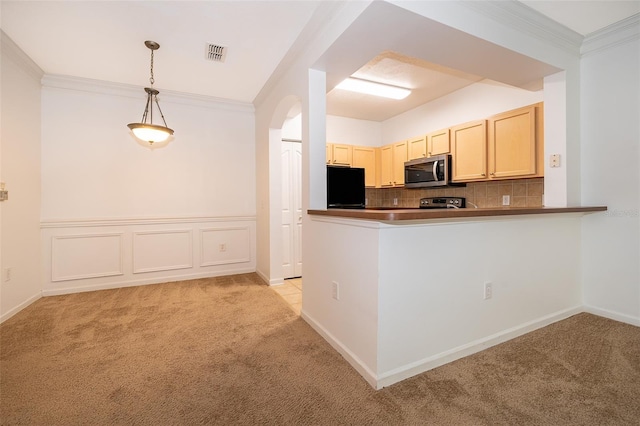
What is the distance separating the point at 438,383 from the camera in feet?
5.62

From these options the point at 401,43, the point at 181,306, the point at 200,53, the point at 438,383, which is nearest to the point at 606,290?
the point at 438,383

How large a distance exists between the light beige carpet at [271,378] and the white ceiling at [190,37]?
92.9 inches

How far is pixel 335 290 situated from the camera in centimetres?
216

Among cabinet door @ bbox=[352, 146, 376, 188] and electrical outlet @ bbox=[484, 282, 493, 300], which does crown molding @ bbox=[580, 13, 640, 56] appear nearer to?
electrical outlet @ bbox=[484, 282, 493, 300]

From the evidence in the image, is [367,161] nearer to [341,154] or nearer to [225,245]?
[341,154]

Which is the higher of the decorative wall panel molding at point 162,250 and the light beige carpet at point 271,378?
the decorative wall panel molding at point 162,250

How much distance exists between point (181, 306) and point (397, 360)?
7.83 feet

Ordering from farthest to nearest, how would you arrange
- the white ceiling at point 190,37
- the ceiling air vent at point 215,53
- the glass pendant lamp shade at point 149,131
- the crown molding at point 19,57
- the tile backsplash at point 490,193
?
the tile backsplash at point 490,193, the glass pendant lamp shade at point 149,131, the ceiling air vent at point 215,53, the crown molding at point 19,57, the white ceiling at point 190,37

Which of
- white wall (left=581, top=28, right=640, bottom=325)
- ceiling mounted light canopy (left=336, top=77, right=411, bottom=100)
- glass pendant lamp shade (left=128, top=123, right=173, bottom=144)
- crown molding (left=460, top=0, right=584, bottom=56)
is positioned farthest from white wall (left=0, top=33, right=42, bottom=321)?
white wall (left=581, top=28, right=640, bottom=325)

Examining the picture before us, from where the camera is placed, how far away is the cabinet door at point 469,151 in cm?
339

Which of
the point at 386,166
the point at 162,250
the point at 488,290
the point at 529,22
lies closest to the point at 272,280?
the point at 162,250

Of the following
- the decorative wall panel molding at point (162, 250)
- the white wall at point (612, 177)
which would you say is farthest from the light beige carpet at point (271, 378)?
the decorative wall panel molding at point (162, 250)

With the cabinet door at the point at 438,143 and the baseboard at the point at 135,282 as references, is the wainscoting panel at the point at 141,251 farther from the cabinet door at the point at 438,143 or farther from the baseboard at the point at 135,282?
the cabinet door at the point at 438,143

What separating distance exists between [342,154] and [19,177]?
400 cm
